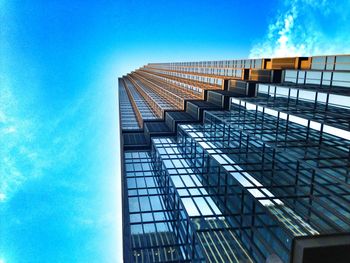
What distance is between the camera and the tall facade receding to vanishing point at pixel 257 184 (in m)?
16.7

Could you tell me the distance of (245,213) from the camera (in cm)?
2092

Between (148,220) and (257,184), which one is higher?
(257,184)

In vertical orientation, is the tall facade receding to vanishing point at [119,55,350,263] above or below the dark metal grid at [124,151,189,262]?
above

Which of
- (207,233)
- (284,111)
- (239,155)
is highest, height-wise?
(284,111)

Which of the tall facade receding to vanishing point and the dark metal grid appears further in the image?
the dark metal grid

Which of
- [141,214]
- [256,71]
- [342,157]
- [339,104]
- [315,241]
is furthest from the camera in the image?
[256,71]

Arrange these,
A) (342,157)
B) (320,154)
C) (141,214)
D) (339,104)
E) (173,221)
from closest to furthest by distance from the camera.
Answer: (342,157)
(320,154)
(339,104)
(173,221)
(141,214)

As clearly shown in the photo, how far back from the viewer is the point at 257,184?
22.6 m

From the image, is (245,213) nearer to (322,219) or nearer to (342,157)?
(322,219)

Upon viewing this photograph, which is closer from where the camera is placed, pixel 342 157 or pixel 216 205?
pixel 342 157

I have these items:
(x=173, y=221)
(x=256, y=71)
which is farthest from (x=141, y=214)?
(x=256, y=71)

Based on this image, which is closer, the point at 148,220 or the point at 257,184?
the point at 257,184

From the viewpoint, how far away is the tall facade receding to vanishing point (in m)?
16.7

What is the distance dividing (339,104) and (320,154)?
543 centimetres
